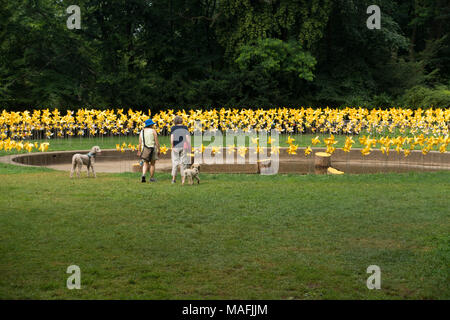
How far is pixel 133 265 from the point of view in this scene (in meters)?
6.90

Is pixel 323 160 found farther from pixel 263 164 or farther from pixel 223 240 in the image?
pixel 223 240

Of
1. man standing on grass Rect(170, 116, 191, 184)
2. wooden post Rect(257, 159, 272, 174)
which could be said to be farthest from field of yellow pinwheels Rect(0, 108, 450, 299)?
wooden post Rect(257, 159, 272, 174)

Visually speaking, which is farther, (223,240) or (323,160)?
(323,160)

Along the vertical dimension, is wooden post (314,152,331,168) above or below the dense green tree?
below

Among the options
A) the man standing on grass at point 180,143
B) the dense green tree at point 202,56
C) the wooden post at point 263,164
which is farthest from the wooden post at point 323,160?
the dense green tree at point 202,56

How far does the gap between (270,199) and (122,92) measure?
20.0 metres

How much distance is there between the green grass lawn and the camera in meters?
6.18

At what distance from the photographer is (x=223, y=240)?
318 inches

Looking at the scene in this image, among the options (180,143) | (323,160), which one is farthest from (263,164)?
(180,143)

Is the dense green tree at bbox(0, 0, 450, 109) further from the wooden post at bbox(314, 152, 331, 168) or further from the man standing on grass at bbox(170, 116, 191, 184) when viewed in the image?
the man standing on grass at bbox(170, 116, 191, 184)

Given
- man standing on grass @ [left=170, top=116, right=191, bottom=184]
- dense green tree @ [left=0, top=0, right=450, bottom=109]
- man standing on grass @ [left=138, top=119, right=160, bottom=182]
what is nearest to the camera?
man standing on grass @ [left=170, top=116, right=191, bottom=184]

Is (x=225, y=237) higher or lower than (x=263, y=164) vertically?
lower

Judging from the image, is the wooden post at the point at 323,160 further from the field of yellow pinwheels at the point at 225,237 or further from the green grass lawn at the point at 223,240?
the green grass lawn at the point at 223,240

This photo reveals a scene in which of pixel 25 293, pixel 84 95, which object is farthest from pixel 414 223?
pixel 84 95
